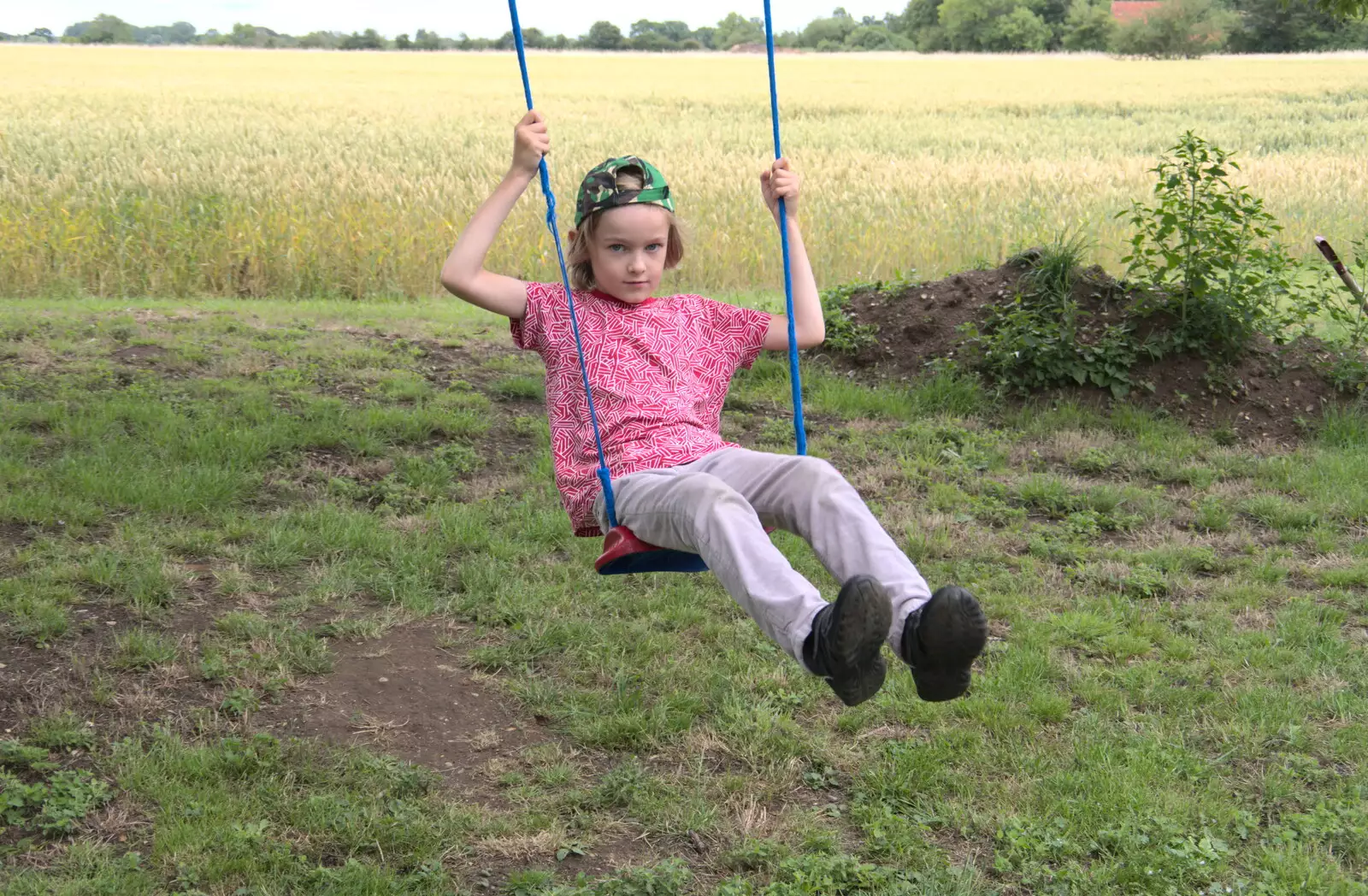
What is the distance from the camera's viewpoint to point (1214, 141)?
19.3 m

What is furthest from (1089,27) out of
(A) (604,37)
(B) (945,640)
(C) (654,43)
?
(B) (945,640)

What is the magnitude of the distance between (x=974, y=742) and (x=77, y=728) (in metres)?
2.46

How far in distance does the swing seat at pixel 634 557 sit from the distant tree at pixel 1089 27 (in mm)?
59393

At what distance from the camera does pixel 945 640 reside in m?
2.45

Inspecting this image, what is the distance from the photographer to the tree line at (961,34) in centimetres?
4900

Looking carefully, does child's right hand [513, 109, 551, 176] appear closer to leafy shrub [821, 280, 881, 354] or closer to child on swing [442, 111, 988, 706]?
child on swing [442, 111, 988, 706]

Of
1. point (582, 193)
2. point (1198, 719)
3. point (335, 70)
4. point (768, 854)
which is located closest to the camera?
point (768, 854)

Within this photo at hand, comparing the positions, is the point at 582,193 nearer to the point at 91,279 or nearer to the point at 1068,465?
the point at 1068,465

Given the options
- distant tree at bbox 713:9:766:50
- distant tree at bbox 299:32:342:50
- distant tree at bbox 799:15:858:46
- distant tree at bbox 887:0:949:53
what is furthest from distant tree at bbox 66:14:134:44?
distant tree at bbox 887:0:949:53

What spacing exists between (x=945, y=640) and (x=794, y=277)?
135 cm

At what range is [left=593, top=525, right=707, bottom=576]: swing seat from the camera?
2.96 m

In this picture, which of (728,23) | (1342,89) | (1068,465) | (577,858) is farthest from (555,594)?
(728,23)

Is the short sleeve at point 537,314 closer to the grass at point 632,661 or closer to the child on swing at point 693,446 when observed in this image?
the child on swing at point 693,446

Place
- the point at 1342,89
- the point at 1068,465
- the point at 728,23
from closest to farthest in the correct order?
the point at 1068,465 → the point at 1342,89 → the point at 728,23
